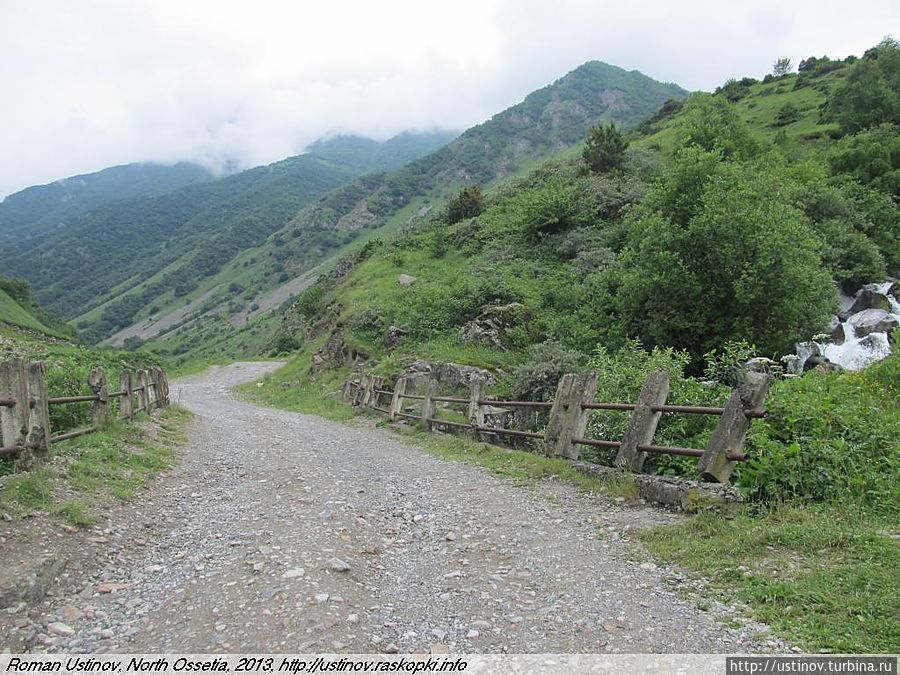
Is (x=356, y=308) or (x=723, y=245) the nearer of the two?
(x=723, y=245)

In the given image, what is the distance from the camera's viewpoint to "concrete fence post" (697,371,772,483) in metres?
6.65

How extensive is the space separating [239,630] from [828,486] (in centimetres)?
647

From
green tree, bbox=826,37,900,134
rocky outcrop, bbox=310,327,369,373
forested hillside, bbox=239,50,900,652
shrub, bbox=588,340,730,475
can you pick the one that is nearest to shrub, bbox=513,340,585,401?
forested hillside, bbox=239,50,900,652

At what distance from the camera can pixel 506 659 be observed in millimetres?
3852

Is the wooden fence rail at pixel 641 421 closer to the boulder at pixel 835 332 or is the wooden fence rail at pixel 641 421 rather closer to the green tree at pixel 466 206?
the boulder at pixel 835 332

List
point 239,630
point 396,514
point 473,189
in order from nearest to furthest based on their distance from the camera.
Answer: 1. point 239,630
2. point 396,514
3. point 473,189

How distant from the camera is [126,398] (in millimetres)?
13438

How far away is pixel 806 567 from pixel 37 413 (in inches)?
384

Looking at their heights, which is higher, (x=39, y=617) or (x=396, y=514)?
(x=39, y=617)

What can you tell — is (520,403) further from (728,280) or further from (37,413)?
(728,280)

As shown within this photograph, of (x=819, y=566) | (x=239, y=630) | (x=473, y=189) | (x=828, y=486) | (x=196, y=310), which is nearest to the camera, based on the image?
(x=239, y=630)

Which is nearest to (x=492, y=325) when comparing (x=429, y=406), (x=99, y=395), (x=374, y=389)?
(x=374, y=389)

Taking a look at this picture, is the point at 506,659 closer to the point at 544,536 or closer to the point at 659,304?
the point at 544,536

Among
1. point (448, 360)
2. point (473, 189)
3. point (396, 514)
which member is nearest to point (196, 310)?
point (473, 189)
